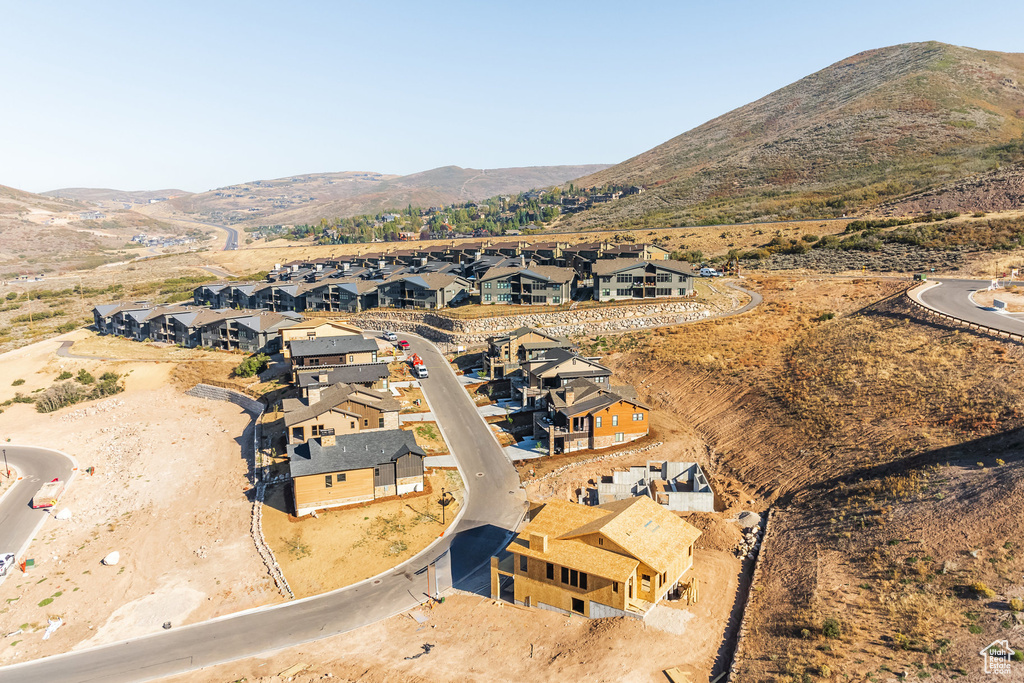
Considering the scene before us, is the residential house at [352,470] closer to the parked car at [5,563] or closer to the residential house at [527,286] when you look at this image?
the parked car at [5,563]

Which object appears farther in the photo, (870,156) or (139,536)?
(870,156)

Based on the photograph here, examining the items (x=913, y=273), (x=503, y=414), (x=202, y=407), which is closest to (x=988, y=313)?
(x=913, y=273)

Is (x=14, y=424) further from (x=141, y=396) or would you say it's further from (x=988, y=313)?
(x=988, y=313)

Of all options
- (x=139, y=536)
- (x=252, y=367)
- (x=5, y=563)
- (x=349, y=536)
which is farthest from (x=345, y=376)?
(x=5, y=563)

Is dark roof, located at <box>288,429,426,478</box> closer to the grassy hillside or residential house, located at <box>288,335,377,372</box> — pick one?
residential house, located at <box>288,335,377,372</box>

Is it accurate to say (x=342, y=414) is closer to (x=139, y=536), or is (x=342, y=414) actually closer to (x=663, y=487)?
(x=139, y=536)

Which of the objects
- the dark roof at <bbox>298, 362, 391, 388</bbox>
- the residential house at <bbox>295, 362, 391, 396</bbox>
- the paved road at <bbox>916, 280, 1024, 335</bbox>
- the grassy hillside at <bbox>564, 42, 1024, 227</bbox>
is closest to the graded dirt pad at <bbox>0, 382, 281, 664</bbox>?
the residential house at <bbox>295, 362, 391, 396</bbox>

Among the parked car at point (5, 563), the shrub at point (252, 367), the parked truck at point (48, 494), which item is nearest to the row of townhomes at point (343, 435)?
the shrub at point (252, 367)
